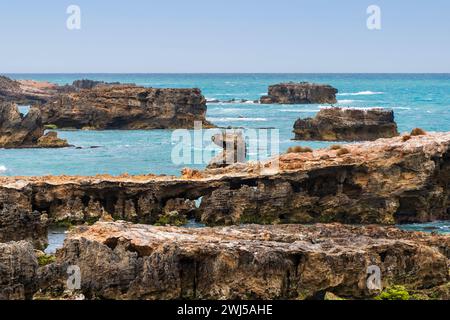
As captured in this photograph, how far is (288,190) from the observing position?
141 feet

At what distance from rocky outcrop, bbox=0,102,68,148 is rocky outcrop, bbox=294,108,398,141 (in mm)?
21261

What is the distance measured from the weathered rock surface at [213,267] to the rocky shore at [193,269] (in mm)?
26

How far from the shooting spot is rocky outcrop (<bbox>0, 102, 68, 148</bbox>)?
7519cm

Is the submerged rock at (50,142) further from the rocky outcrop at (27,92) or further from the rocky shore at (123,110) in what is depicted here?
the rocky outcrop at (27,92)

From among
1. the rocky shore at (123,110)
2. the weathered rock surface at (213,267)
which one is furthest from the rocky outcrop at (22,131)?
the weathered rock surface at (213,267)

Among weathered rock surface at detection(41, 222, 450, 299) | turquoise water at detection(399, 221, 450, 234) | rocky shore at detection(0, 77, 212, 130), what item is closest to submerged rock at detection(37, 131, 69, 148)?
rocky shore at detection(0, 77, 212, 130)

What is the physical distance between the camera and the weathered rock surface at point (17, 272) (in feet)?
78.6

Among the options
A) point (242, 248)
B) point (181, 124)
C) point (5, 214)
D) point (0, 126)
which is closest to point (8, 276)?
point (242, 248)

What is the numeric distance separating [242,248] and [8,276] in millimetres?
6294

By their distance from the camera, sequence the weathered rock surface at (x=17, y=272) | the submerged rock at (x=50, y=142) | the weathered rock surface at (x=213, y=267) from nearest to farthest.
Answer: the weathered rock surface at (x=17, y=272) → the weathered rock surface at (x=213, y=267) → the submerged rock at (x=50, y=142)

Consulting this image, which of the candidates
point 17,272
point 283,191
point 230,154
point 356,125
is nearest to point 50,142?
point 356,125

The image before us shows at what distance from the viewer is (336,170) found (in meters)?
44.3

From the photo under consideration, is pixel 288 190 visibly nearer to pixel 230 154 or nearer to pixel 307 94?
pixel 230 154
